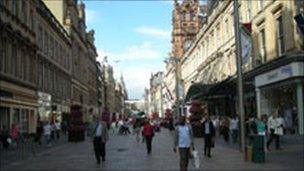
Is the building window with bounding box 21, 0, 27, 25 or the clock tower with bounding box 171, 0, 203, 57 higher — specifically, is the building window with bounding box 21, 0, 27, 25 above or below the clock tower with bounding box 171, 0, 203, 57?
below

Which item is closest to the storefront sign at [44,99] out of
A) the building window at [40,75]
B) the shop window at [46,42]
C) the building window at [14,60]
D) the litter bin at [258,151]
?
the building window at [40,75]

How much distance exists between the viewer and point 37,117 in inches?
2084

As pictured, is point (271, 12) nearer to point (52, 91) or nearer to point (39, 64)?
point (39, 64)

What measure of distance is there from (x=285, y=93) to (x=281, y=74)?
215 cm

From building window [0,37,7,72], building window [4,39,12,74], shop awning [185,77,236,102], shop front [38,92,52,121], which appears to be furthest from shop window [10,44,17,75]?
shop awning [185,77,236,102]

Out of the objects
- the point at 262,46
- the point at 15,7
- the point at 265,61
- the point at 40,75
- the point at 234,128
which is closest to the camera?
the point at 234,128

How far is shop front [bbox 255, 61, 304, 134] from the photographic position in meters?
31.9

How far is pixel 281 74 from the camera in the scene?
33.8 metres

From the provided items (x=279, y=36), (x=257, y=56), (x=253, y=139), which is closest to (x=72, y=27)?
(x=257, y=56)

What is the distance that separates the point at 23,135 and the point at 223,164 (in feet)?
91.2

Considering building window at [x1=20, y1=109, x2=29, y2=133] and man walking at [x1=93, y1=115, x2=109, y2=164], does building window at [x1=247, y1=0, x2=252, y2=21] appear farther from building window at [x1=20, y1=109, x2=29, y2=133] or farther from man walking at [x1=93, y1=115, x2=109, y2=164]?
man walking at [x1=93, y1=115, x2=109, y2=164]

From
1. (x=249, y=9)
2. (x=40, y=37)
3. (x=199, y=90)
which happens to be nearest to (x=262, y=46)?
(x=249, y=9)

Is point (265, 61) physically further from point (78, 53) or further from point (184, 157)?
point (78, 53)

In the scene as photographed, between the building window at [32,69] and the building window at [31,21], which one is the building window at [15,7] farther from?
the building window at [32,69]
